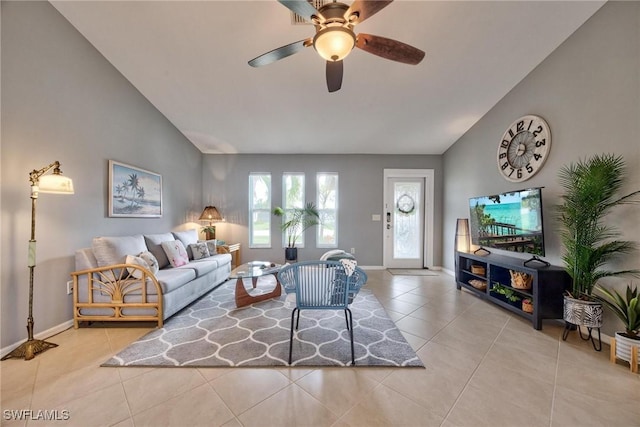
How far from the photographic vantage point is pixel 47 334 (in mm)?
2168

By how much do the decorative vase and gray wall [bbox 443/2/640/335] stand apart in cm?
36

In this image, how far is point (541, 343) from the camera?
7.02ft

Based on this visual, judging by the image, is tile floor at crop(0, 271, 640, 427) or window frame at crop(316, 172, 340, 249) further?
window frame at crop(316, 172, 340, 249)

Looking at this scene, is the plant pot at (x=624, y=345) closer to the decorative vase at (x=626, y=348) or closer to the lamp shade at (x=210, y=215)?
the decorative vase at (x=626, y=348)

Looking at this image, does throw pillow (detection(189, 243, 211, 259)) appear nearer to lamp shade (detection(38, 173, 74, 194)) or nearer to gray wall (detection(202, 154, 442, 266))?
gray wall (detection(202, 154, 442, 266))

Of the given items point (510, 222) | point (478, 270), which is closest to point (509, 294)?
point (478, 270)

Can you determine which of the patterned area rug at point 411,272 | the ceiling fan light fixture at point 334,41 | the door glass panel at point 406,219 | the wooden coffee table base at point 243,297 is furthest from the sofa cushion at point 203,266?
the door glass panel at point 406,219

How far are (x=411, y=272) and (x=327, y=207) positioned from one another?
Result: 219 cm

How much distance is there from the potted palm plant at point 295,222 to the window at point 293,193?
84 millimetres

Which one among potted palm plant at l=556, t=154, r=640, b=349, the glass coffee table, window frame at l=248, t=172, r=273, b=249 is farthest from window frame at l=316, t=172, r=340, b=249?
potted palm plant at l=556, t=154, r=640, b=349

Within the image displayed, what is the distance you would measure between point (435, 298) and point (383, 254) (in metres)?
1.85

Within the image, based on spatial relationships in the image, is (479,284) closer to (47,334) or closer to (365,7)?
(365,7)

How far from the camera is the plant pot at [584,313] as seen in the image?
2006 millimetres

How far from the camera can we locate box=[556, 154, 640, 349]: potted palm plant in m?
1.99
